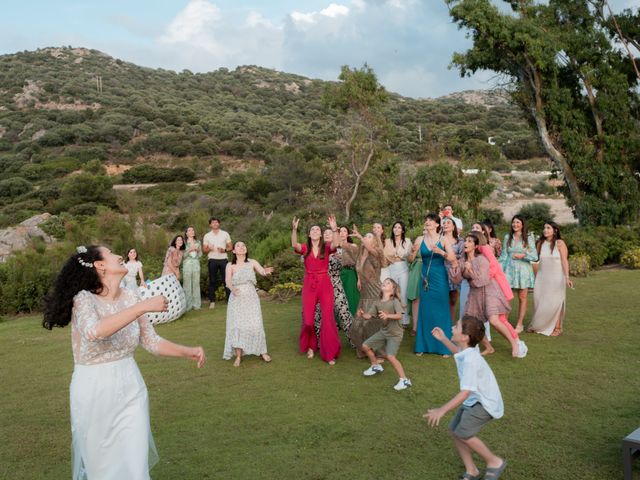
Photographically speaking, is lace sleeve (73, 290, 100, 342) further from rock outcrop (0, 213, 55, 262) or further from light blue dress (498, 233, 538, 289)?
rock outcrop (0, 213, 55, 262)

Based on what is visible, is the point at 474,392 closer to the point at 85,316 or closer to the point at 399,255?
the point at 85,316

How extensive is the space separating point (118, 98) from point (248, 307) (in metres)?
58.3

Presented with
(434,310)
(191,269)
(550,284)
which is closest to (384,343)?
(434,310)

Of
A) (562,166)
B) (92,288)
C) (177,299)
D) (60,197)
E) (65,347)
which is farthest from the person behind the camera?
(60,197)

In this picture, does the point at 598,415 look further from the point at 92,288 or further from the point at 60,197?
the point at 60,197

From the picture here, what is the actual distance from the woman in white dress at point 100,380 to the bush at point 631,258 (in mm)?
13428

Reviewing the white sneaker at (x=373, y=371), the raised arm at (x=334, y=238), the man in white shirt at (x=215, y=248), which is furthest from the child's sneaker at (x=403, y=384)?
the man in white shirt at (x=215, y=248)

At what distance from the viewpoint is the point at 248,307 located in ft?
26.1

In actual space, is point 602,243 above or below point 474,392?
above

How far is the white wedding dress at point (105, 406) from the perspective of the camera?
351 centimetres

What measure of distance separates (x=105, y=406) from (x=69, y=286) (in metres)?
0.75

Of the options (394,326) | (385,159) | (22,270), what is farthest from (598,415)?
(385,159)

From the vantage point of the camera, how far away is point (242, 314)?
26.0 ft

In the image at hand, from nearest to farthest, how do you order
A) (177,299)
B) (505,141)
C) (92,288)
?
1. (92,288)
2. (177,299)
3. (505,141)
